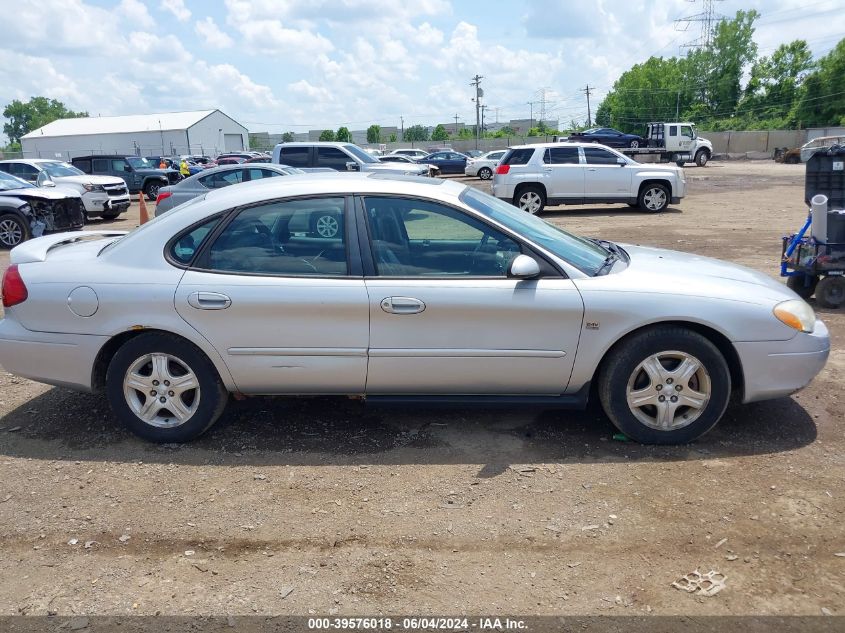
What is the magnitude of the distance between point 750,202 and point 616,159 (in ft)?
15.1

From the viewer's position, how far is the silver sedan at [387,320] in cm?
402

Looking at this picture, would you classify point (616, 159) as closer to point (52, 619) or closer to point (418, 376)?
point (418, 376)

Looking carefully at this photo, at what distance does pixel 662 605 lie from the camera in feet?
9.28

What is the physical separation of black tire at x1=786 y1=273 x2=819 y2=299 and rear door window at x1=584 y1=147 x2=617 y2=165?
10.4 m

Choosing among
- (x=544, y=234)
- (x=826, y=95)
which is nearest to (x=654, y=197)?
(x=544, y=234)

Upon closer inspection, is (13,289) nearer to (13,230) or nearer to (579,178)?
(13,230)

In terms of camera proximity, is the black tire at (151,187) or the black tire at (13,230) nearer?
the black tire at (13,230)

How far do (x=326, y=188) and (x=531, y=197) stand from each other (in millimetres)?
13849

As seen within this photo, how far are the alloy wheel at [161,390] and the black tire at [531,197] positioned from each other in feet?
46.5

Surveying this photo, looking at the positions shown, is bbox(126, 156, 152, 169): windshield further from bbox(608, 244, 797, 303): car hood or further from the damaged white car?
bbox(608, 244, 797, 303): car hood

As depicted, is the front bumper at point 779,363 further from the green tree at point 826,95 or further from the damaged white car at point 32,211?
the green tree at point 826,95

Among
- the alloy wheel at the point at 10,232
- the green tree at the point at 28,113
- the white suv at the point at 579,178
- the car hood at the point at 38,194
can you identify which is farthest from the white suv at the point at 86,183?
the green tree at the point at 28,113

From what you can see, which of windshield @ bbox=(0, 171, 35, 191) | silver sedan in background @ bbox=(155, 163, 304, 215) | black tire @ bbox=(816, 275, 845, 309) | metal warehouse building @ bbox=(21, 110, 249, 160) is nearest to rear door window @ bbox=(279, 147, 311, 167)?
silver sedan in background @ bbox=(155, 163, 304, 215)

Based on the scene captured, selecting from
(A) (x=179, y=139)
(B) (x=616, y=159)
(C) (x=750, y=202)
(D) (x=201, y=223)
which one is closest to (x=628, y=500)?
(D) (x=201, y=223)
